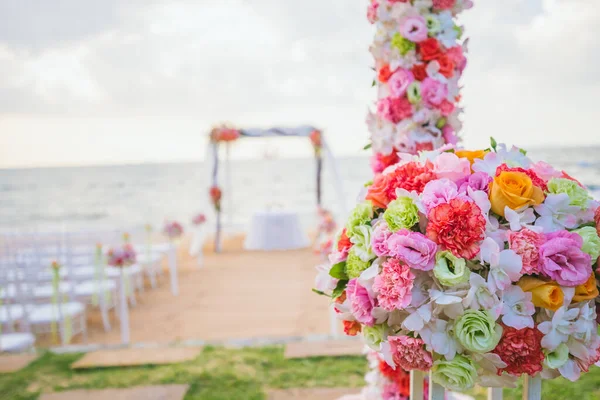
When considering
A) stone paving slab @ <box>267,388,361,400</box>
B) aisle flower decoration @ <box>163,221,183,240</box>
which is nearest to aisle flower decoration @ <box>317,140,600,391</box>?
stone paving slab @ <box>267,388,361,400</box>

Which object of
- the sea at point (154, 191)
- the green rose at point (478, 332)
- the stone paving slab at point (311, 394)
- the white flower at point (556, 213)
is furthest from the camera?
the sea at point (154, 191)

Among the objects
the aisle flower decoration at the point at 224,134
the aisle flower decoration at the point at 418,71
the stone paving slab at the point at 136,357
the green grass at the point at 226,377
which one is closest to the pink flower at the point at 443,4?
the aisle flower decoration at the point at 418,71

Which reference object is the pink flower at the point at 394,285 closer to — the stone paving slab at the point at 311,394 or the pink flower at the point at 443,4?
the pink flower at the point at 443,4

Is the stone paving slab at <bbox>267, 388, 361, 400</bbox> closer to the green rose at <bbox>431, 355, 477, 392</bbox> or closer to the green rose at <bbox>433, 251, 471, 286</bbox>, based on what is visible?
the green rose at <bbox>431, 355, 477, 392</bbox>

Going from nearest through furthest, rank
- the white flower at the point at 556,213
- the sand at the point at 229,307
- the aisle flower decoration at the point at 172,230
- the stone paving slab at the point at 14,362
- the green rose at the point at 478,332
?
the green rose at the point at 478,332, the white flower at the point at 556,213, the stone paving slab at the point at 14,362, the sand at the point at 229,307, the aisle flower decoration at the point at 172,230

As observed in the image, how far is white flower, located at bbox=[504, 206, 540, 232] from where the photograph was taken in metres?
0.96

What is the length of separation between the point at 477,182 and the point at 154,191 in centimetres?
3110

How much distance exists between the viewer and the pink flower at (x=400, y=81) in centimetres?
169

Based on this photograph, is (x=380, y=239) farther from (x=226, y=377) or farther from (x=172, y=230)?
(x=172, y=230)

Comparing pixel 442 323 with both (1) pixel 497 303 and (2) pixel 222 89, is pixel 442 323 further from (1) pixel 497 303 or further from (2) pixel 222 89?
(2) pixel 222 89

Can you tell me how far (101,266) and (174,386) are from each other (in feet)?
7.38

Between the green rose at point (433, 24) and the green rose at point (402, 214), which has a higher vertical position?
the green rose at point (433, 24)

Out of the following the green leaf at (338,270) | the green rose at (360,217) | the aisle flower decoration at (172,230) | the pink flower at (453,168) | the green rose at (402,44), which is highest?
the green rose at (402,44)

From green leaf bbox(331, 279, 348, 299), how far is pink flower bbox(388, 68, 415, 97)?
2.72ft
